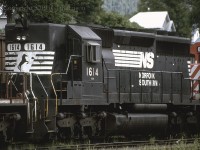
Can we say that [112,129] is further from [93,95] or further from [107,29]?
[107,29]

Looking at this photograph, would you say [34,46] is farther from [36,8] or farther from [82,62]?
[36,8]

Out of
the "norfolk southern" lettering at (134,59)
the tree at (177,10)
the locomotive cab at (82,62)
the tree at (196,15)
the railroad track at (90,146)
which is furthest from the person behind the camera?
the tree at (177,10)

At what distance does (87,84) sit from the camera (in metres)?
16.4

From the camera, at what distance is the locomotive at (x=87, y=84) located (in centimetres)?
1512

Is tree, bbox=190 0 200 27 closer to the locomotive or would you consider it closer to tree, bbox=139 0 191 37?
the locomotive

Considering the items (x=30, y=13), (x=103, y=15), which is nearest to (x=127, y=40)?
(x=30, y=13)

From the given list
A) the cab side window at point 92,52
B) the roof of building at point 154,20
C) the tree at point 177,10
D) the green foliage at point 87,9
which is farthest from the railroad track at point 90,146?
the roof of building at point 154,20

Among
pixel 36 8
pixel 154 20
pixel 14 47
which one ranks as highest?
pixel 36 8

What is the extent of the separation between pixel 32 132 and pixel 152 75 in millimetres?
5773

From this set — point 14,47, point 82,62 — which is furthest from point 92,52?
point 14,47

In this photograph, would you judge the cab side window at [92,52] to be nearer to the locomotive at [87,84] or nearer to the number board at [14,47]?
the locomotive at [87,84]

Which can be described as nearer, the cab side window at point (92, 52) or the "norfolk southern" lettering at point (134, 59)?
the cab side window at point (92, 52)

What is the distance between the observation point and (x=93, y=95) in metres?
16.6

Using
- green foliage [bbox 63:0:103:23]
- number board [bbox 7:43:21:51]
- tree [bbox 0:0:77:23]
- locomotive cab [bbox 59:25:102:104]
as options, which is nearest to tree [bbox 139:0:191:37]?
green foliage [bbox 63:0:103:23]
